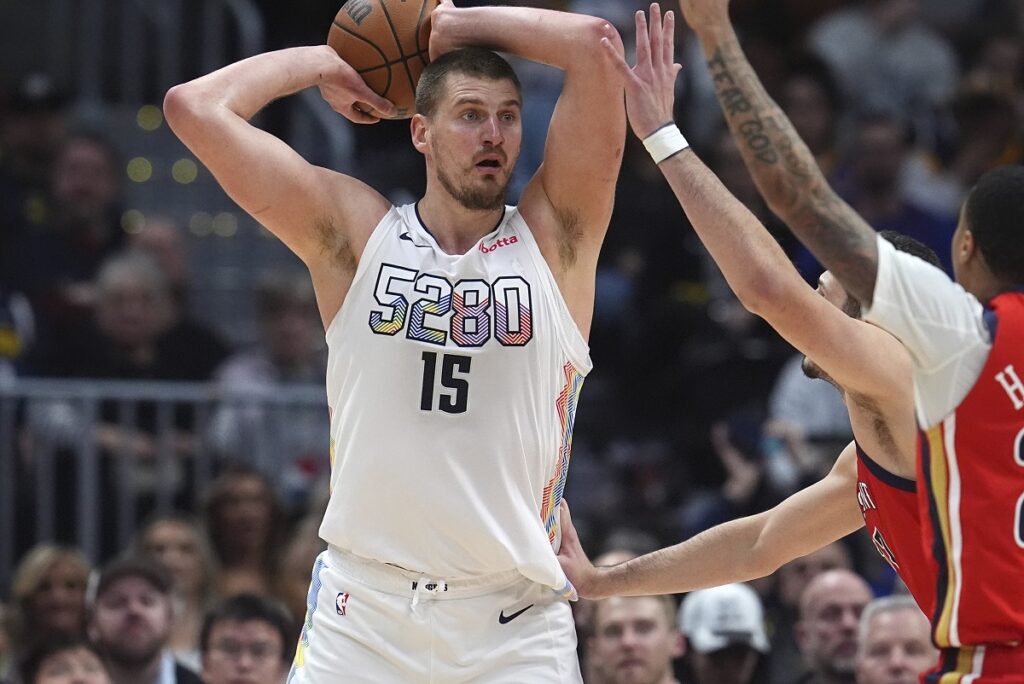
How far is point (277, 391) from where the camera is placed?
428 inches

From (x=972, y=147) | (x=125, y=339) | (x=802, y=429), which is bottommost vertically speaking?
(x=802, y=429)

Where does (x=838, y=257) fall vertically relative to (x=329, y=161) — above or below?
below

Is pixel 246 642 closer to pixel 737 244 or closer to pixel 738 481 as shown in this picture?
pixel 738 481

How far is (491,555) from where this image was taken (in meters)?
5.66

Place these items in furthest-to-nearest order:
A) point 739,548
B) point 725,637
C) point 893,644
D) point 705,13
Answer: point 725,637 < point 893,644 < point 739,548 < point 705,13

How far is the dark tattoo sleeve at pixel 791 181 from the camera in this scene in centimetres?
468

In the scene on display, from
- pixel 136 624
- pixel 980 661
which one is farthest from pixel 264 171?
pixel 136 624

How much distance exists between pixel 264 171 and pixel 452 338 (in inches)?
33.7

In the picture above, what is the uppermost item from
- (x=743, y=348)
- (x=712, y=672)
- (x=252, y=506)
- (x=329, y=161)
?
(x=329, y=161)

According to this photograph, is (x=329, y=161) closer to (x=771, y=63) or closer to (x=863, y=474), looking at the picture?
(x=771, y=63)

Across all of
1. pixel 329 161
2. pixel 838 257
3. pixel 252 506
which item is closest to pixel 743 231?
pixel 838 257

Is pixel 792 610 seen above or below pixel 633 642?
below

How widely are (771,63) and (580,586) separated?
810 cm

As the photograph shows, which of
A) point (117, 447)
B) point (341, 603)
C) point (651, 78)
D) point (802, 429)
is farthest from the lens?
point (802, 429)
